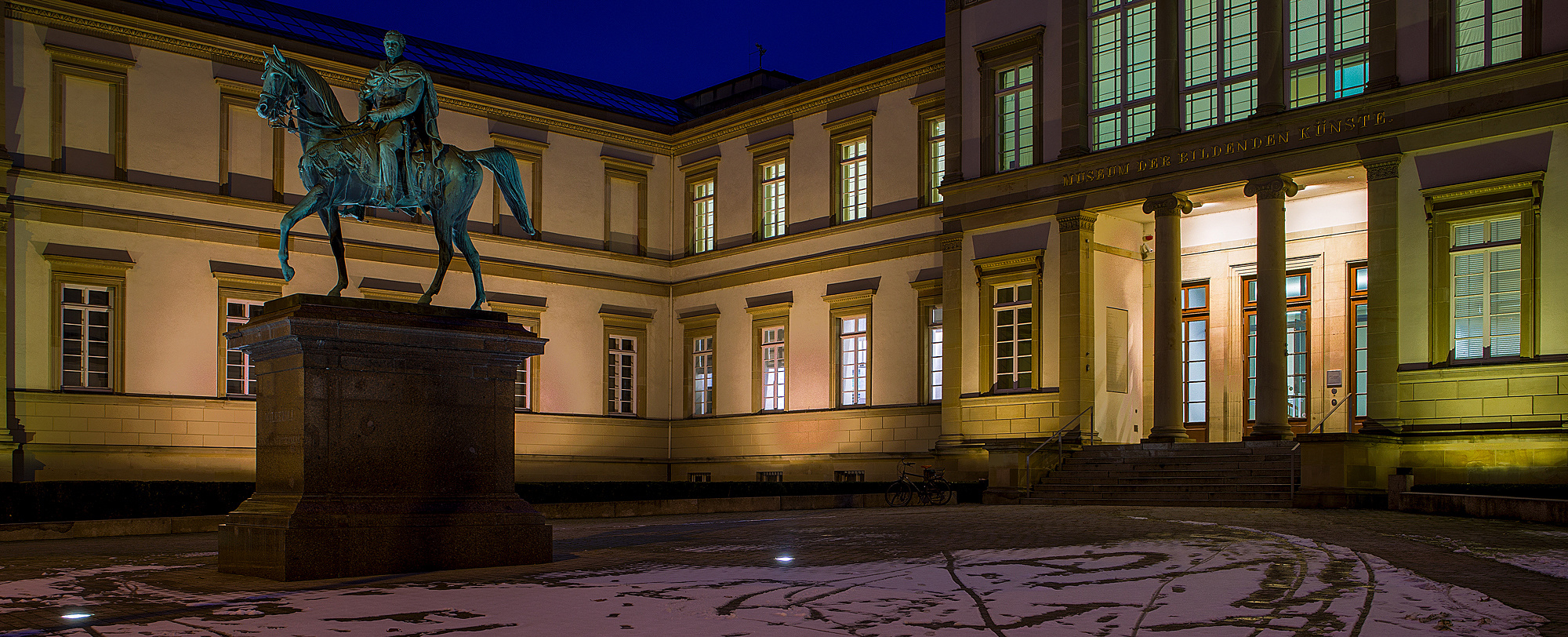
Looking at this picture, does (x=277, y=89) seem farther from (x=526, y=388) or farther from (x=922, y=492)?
(x=526, y=388)

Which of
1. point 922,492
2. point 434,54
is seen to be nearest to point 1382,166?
point 922,492

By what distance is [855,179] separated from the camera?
102 ft

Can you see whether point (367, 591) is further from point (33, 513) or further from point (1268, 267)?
point (1268, 267)

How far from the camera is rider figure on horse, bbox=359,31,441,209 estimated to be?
11266mm

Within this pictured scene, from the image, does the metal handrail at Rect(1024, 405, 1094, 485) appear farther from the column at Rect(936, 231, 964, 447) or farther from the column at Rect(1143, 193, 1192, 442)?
the column at Rect(936, 231, 964, 447)

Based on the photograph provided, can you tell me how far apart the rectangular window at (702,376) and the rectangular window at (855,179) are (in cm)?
534

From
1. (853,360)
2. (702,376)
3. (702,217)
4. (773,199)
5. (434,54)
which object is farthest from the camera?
(702,217)

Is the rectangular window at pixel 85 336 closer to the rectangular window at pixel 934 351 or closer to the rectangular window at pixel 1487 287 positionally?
the rectangular window at pixel 934 351

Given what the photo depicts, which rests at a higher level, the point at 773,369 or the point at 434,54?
the point at 434,54

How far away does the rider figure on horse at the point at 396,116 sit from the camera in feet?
37.0

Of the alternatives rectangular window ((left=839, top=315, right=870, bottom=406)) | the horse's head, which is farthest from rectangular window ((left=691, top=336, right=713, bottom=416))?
the horse's head

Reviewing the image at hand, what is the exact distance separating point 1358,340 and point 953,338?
7689mm

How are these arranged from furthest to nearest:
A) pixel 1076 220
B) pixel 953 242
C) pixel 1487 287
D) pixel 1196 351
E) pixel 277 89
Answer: pixel 953 242 → pixel 1196 351 → pixel 1076 220 → pixel 1487 287 → pixel 277 89

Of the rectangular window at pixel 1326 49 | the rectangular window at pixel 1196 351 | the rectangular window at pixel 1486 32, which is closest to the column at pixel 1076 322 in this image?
the rectangular window at pixel 1196 351
